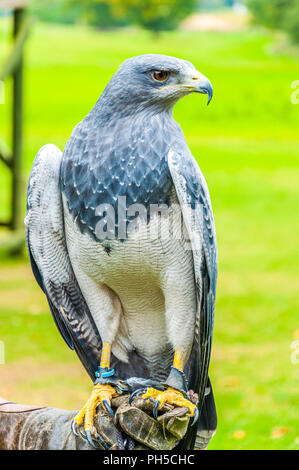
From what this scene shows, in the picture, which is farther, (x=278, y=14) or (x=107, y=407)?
(x=278, y=14)

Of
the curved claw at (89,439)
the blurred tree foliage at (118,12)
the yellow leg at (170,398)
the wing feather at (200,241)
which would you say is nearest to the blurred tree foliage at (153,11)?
the blurred tree foliage at (118,12)

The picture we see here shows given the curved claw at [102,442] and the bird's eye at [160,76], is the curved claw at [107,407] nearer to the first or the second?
the curved claw at [102,442]

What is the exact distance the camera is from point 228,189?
39.0 ft

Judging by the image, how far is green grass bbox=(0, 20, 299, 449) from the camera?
6566mm

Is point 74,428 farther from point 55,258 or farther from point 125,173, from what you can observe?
point 125,173

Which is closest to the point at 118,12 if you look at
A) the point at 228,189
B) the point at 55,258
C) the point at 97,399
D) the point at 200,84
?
the point at 228,189

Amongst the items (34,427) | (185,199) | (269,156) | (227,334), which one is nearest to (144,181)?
(185,199)

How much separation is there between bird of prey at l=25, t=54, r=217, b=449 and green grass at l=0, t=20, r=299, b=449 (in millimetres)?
3057

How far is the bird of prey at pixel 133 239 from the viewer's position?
2.58 m

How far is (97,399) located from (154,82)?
124cm

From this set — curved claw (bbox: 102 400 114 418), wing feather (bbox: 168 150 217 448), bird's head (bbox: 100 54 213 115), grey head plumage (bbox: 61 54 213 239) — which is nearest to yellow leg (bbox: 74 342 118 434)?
curved claw (bbox: 102 400 114 418)

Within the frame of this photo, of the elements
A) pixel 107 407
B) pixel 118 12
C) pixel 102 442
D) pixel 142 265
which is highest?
pixel 118 12

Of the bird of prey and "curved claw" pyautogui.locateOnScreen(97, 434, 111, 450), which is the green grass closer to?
the bird of prey
